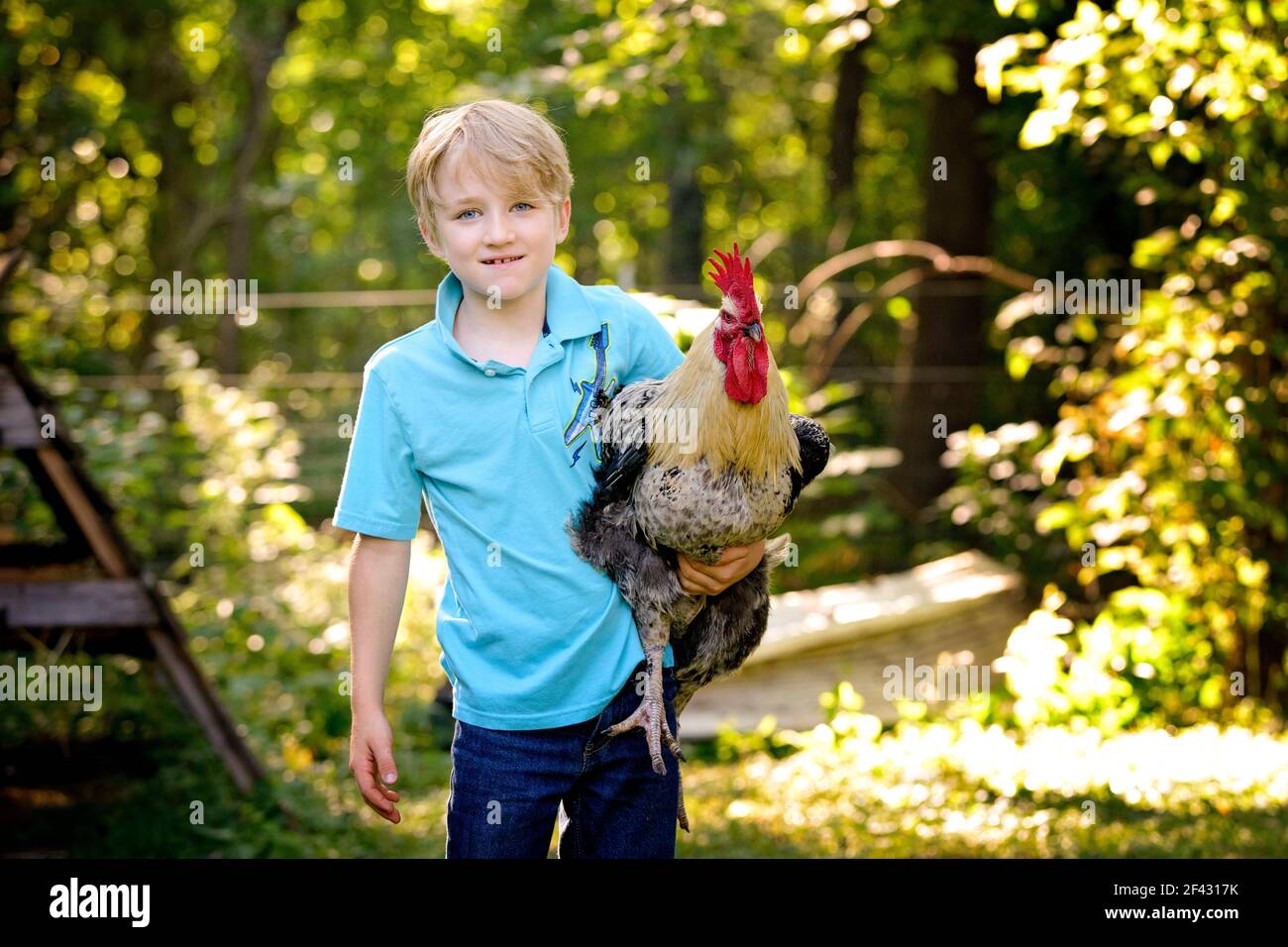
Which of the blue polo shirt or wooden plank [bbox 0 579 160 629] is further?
wooden plank [bbox 0 579 160 629]

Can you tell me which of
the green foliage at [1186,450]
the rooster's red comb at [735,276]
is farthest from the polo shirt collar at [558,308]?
the green foliage at [1186,450]

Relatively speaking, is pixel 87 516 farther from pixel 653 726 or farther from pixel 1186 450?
pixel 1186 450

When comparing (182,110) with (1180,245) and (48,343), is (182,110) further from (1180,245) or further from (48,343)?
(1180,245)

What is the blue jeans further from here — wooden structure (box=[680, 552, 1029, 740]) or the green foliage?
wooden structure (box=[680, 552, 1029, 740])

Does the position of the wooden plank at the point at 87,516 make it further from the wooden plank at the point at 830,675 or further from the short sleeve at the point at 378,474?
the wooden plank at the point at 830,675

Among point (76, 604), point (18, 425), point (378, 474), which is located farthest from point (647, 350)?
point (76, 604)

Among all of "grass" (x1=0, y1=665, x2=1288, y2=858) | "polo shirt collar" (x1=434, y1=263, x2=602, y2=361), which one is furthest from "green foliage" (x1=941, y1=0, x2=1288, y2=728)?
"polo shirt collar" (x1=434, y1=263, x2=602, y2=361)

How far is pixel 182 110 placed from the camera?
15.7 meters

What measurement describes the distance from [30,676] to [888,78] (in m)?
12.7

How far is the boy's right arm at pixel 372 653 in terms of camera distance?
97.4 inches

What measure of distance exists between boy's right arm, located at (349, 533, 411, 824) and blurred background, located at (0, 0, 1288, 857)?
8.58 feet

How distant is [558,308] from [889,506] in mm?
7963

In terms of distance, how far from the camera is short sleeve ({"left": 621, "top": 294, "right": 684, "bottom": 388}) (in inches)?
109
